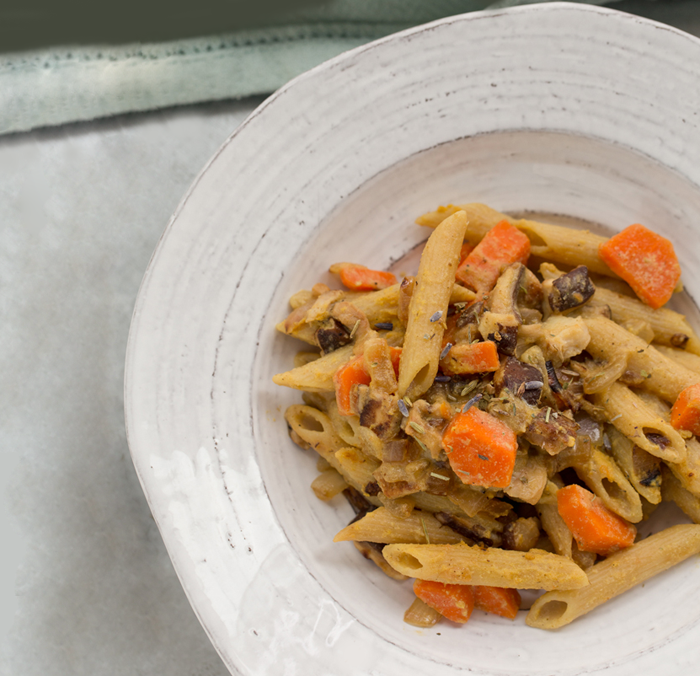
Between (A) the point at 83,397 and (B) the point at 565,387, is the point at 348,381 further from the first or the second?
(A) the point at 83,397

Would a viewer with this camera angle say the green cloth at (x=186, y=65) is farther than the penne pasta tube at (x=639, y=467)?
Yes

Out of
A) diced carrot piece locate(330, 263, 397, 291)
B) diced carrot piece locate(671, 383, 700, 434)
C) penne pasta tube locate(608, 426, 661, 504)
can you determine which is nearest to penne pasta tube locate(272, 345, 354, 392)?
diced carrot piece locate(330, 263, 397, 291)

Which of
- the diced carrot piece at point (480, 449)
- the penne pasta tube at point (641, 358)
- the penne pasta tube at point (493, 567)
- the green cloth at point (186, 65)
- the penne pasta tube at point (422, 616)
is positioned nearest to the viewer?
the diced carrot piece at point (480, 449)

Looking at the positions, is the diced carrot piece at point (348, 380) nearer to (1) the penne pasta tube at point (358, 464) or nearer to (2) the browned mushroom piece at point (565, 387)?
(1) the penne pasta tube at point (358, 464)

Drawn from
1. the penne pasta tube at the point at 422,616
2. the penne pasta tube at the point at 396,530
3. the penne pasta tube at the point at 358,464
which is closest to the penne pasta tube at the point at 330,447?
the penne pasta tube at the point at 358,464

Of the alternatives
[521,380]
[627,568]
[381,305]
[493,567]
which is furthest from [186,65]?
[627,568]

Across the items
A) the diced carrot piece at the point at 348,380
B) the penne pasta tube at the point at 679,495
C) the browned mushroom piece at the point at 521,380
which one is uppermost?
the diced carrot piece at the point at 348,380

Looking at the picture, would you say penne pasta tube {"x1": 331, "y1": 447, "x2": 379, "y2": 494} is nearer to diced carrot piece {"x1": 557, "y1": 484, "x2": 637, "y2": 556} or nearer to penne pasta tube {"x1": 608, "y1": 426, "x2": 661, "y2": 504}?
diced carrot piece {"x1": 557, "y1": 484, "x2": 637, "y2": 556}
